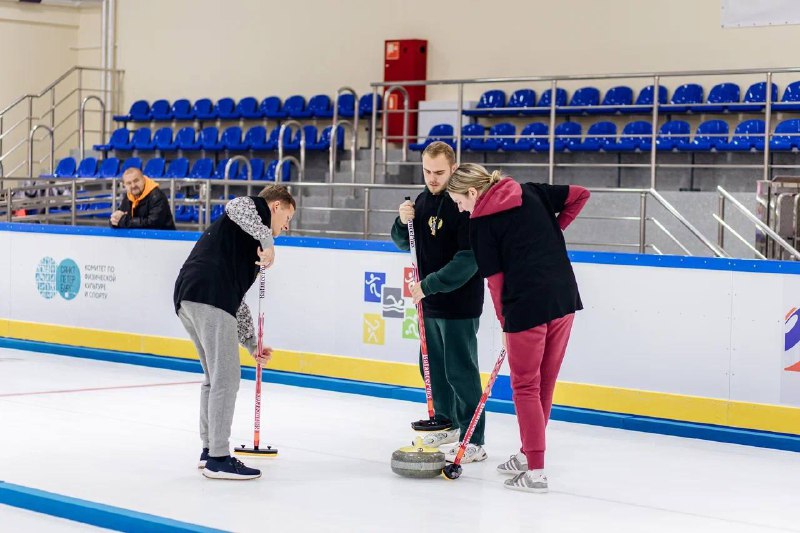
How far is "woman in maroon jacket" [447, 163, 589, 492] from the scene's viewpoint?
221 inches

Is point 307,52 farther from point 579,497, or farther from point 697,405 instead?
point 579,497

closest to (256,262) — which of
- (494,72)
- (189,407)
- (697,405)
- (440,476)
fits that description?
(440,476)

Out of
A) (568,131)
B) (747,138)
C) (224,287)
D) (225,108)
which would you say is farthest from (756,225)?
(225,108)

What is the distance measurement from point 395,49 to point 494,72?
1484mm

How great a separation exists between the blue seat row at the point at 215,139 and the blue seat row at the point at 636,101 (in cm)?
218

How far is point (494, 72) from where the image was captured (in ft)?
53.7

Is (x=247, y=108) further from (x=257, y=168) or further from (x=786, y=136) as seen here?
(x=786, y=136)

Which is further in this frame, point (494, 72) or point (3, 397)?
point (494, 72)

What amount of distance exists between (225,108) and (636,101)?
21.6 feet

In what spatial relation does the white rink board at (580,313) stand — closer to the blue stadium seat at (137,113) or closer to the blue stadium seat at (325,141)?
the blue stadium seat at (325,141)

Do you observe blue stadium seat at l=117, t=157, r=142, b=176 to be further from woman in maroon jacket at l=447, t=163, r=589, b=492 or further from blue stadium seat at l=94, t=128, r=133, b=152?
woman in maroon jacket at l=447, t=163, r=589, b=492

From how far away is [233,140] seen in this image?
1739 cm

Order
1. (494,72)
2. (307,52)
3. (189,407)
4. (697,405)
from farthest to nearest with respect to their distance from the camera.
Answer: (307,52), (494,72), (189,407), (697,405)

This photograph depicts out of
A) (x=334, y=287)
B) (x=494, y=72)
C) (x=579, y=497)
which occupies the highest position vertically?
(x=494, y=72)
